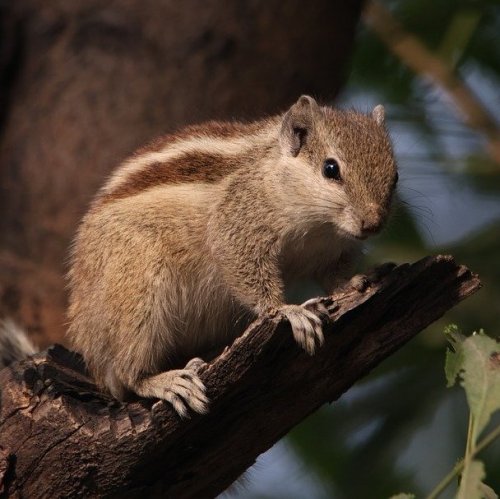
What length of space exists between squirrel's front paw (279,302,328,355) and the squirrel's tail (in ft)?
5.36

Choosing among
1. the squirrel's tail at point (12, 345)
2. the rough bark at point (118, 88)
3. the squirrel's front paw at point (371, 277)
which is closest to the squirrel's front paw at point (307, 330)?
the squirrel's front paw at point (371, 277)

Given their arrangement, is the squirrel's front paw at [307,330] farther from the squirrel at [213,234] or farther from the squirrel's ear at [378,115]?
the squirrel's ear at [378,115]

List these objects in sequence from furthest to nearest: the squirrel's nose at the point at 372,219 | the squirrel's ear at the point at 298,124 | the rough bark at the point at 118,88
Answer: the rough bark at the point at 118,88 < the squirrel's ear at the point at 298,124 < the squirrel's nose at the point at 372,219

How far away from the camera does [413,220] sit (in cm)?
548

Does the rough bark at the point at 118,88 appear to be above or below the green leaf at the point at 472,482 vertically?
above

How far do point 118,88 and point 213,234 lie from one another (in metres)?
2.31

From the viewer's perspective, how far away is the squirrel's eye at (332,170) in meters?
4.17

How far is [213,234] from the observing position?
427 centimetres

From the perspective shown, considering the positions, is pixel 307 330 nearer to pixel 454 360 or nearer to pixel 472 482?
pixel 454 360

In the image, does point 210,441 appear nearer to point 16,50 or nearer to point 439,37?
point 439,37

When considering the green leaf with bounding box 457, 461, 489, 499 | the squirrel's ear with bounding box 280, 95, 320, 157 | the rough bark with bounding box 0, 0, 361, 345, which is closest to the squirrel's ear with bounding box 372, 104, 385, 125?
the squirrel's ear with bounding box 280, 95, 320, 157

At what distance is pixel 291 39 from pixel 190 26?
1.99ft

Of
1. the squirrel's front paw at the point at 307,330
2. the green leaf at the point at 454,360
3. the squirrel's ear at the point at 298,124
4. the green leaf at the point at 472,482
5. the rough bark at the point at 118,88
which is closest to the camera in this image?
the green leaf at the point at 472,482

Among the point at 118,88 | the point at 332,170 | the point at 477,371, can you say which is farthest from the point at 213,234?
the point at 118,88
